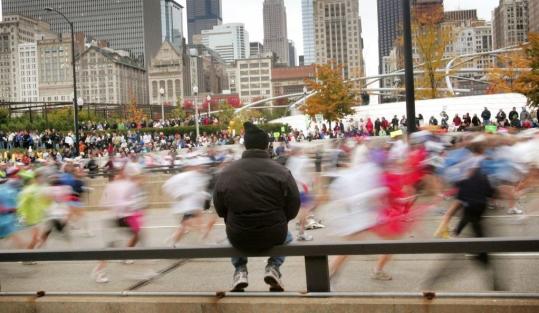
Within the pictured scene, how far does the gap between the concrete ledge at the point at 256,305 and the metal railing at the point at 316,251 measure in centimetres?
23

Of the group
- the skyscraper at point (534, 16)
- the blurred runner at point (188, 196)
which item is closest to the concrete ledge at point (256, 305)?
the blurred runner at point (188, 196)

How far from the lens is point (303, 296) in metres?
5.05

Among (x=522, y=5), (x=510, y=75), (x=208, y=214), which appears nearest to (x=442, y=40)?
(x=510, y=75)

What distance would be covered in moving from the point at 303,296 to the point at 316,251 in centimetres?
36

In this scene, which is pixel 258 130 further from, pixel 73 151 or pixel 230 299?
pixel 73 151

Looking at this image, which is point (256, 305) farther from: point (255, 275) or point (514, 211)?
point (514, 211)

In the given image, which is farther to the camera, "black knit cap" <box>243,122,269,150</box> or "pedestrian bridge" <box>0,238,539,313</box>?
"black knit cap" <box>243,122,269,150</box>

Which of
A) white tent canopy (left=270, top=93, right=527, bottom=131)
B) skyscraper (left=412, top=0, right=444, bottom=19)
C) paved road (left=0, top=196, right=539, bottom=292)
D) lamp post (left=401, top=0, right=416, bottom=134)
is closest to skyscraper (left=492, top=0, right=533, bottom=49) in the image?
skyscraper (left=412, top=0, right=444, bottom=19)

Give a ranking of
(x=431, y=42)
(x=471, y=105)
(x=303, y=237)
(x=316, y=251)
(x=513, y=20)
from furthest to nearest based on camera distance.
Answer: (x=513, y=20) → (x=431, y=42) → (x=471, y=105) → (x=303, y=237) → (x=316, y=251)

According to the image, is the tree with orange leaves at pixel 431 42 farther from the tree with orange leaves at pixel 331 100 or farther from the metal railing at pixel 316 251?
the metal railing at pixel 316 251

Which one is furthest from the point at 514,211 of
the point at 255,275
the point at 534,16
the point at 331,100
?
the point at 534,16

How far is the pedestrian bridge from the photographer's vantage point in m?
4.61

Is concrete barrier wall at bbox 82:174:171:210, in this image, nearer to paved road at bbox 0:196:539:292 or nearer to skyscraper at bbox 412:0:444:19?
paved road at bbox 0:196:539:292

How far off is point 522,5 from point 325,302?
660 feet
